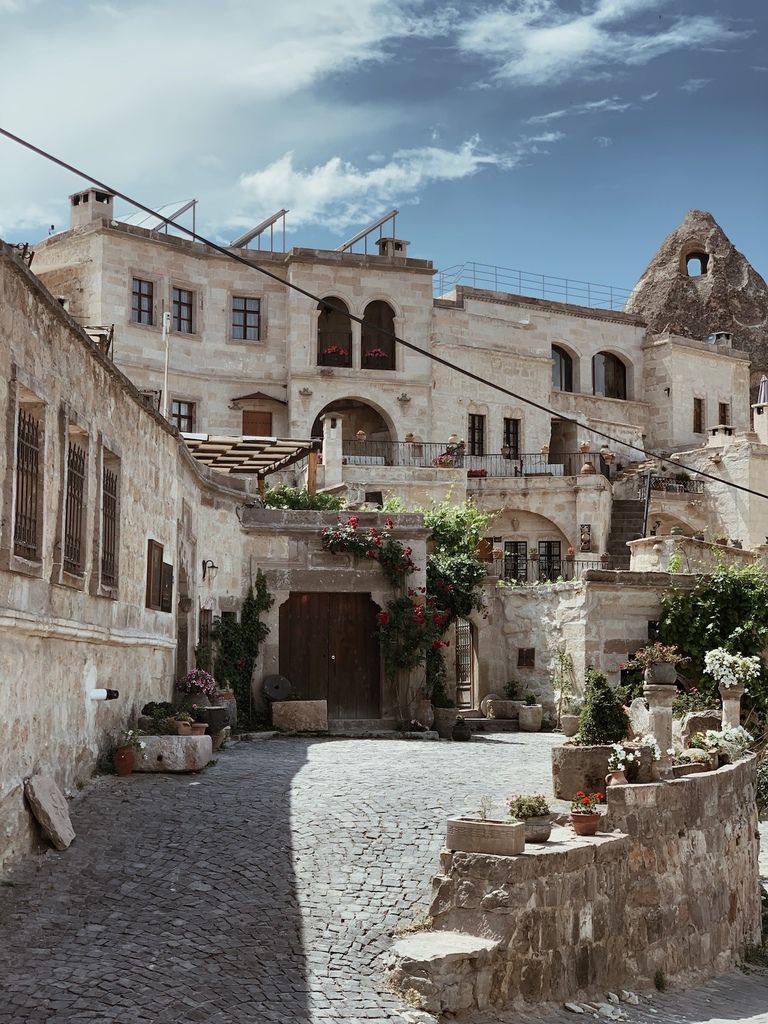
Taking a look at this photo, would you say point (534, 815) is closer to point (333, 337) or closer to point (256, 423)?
point (256, 423)

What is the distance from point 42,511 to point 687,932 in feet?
23.1

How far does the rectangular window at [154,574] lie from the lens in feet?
47.1

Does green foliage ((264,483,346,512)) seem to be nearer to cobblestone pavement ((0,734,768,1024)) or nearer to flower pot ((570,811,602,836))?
cobblestone pavement ((0,734,768,1024))

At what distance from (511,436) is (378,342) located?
541 cm

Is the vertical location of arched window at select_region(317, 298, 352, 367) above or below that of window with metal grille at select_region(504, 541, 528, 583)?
above

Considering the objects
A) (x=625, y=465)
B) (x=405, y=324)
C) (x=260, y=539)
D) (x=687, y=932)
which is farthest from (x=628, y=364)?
(x=687, y=932)

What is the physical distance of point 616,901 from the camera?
10.8 m

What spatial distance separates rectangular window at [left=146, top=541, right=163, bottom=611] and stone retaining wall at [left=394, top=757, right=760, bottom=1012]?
219 inches

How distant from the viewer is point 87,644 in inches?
459

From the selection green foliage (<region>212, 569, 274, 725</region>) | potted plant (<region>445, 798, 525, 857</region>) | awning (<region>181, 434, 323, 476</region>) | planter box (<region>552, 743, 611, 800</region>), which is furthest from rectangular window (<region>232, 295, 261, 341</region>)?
potted plant (<region>445, 798, 525, 857</region>)

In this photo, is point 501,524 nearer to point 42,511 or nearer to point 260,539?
point 260,539

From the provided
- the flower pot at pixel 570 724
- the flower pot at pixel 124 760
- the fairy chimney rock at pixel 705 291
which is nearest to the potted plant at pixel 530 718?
the flower pot at pixel 570 724

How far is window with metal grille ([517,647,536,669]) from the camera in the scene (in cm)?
2300

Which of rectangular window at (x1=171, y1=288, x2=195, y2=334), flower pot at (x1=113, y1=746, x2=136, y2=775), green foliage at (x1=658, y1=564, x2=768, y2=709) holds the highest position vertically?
rectangular window at (x1=171, y1=288, x2=195, y2=334)
